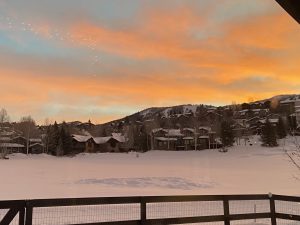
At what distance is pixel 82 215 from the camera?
11406 mm

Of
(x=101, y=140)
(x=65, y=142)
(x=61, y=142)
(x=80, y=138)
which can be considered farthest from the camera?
(x=101, y=140)

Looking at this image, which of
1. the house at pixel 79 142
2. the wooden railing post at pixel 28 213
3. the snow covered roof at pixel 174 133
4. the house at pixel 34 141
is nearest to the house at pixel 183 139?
the snow covered roof at pixel 174 133

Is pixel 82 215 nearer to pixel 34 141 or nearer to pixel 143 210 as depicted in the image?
pixel 143 210

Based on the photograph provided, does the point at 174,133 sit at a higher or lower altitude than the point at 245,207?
higher

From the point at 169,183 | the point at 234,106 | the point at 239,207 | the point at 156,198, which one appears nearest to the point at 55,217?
the point at 156,198

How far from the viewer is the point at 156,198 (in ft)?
23.0

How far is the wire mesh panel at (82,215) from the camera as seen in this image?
10587 millimetres

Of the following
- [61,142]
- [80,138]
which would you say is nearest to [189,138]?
[80,138]

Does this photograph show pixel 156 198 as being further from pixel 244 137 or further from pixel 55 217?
pixel 244 137

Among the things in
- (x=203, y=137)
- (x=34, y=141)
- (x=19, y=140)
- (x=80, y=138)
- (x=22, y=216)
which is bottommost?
(x=22, y=216)

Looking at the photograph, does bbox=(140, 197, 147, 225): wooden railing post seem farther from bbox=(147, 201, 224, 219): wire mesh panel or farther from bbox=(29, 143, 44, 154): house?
bbox=(29, 143, 44, 154): house


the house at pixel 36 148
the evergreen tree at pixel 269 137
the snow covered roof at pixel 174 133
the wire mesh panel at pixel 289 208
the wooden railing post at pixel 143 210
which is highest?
the snow covered roof at pixel 174 133

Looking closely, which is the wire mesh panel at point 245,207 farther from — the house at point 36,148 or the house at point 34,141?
the house at point 34,141

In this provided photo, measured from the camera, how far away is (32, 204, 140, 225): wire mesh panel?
1059 cm
